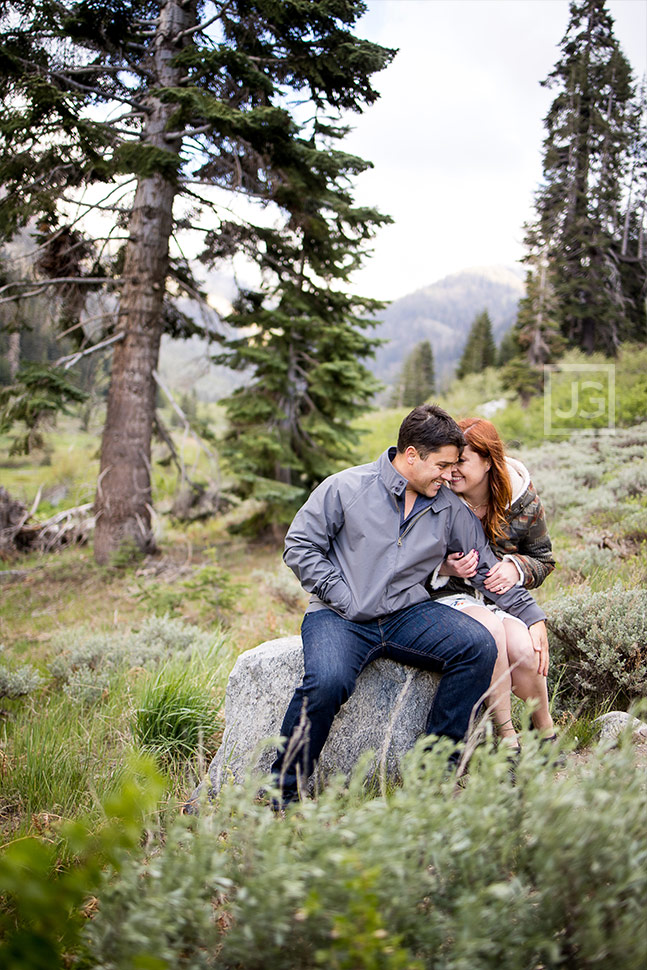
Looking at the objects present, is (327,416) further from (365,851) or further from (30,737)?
(365,851)

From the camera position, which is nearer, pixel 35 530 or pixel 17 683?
pixel 17 683

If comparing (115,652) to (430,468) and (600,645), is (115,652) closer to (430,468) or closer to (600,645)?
(430,468)

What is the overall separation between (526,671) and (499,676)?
155mm

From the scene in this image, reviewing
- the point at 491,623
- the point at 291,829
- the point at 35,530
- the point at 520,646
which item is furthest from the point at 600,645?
the point at 35,530

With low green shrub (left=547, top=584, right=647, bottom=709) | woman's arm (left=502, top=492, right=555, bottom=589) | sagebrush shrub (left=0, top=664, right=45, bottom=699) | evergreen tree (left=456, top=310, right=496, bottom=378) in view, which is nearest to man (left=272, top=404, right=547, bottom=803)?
woman's arm (left=502, top=492, right=555, bottom=589)

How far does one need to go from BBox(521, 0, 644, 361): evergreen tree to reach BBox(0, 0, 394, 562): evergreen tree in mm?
18691

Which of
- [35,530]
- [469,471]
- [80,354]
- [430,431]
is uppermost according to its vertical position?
[80,354]

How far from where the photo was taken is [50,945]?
113cm

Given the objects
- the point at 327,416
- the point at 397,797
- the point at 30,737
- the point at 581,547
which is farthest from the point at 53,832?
the point at 327,416

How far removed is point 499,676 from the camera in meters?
2.94

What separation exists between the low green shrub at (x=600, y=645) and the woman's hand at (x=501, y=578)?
75cm

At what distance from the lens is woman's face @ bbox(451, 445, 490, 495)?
3309 millimetres

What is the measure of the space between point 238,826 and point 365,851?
445 millimetres

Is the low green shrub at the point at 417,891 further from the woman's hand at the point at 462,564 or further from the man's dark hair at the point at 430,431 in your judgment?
the man's dark hair at the point at 430,431
